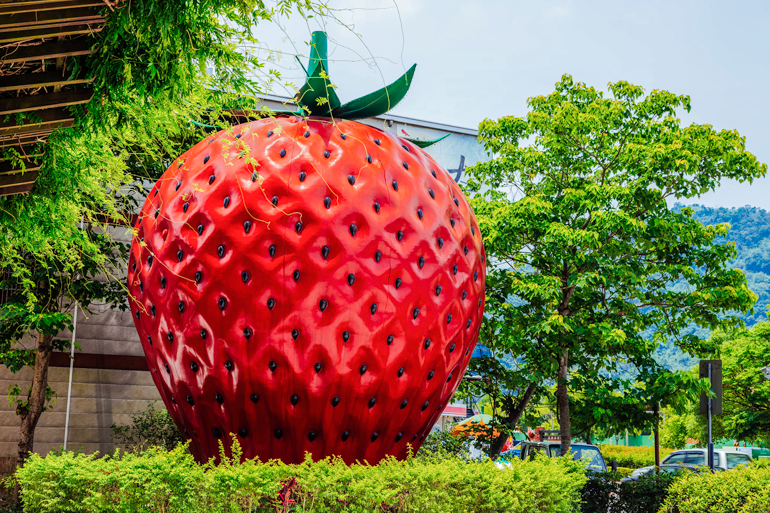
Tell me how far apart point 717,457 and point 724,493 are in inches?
485

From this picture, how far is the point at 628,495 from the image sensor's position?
35.0 ft

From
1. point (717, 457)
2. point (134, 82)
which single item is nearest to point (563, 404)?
point (717, 457)

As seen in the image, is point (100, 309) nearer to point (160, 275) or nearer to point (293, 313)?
point (160, 275)

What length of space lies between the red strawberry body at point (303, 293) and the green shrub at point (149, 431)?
5.18m

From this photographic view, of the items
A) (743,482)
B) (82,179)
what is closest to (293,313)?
(82,179)

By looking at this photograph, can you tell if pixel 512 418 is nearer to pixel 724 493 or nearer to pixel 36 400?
pixel 724 493

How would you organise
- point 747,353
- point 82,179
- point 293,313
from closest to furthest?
1. point 82,179
2. point 293,313
3. point 747,353

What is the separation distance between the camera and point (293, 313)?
525 centimetres

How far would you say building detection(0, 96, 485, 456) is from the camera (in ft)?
39.7

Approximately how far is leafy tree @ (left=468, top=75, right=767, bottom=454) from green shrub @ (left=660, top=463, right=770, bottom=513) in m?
2.45

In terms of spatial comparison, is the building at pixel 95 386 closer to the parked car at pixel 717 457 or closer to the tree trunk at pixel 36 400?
the tree trunk at pixel 36 400

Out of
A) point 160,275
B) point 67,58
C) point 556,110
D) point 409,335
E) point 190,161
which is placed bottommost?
point 409,335

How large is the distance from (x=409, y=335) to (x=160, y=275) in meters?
2.34

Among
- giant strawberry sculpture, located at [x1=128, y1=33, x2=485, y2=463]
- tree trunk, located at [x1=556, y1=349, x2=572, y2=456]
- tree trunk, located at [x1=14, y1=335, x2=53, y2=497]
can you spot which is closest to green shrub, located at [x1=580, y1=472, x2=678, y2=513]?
tree trunk, located at [x1=556, y1=349, x2=572, y2=456]
